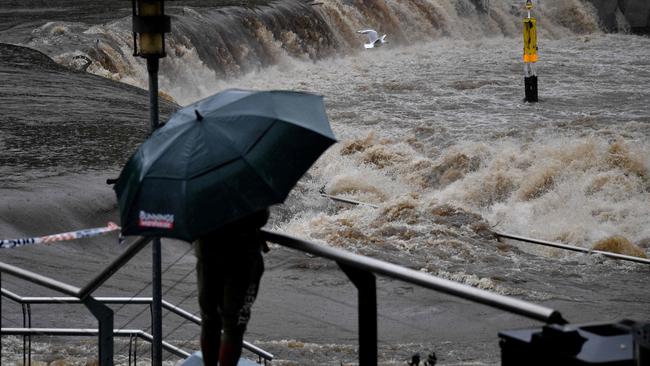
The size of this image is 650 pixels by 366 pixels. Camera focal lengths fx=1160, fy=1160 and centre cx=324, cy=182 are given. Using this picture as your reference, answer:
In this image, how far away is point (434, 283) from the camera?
334cm

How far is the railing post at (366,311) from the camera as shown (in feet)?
12.1

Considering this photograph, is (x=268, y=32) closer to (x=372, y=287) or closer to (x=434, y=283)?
(x=372, y=287)

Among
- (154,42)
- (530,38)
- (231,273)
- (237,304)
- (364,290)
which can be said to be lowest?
(530,38)

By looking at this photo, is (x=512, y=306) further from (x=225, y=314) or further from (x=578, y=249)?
(x=578, y=249)

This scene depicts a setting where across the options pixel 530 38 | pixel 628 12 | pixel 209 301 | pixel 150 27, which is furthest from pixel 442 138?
pixel 628 12

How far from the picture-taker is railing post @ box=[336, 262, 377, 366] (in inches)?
146

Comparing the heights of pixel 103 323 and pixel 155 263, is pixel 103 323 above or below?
below

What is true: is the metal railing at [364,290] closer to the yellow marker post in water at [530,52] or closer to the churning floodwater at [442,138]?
the churning floodwater at [442,138]

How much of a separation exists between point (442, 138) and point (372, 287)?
1817 cm

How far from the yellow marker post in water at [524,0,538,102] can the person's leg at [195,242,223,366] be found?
64.7ft

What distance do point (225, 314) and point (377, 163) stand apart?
1484cm

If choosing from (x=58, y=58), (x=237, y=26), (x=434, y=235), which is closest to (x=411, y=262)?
(x=434, y=235)

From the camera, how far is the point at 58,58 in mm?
21953

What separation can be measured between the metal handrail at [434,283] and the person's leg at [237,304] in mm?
449
